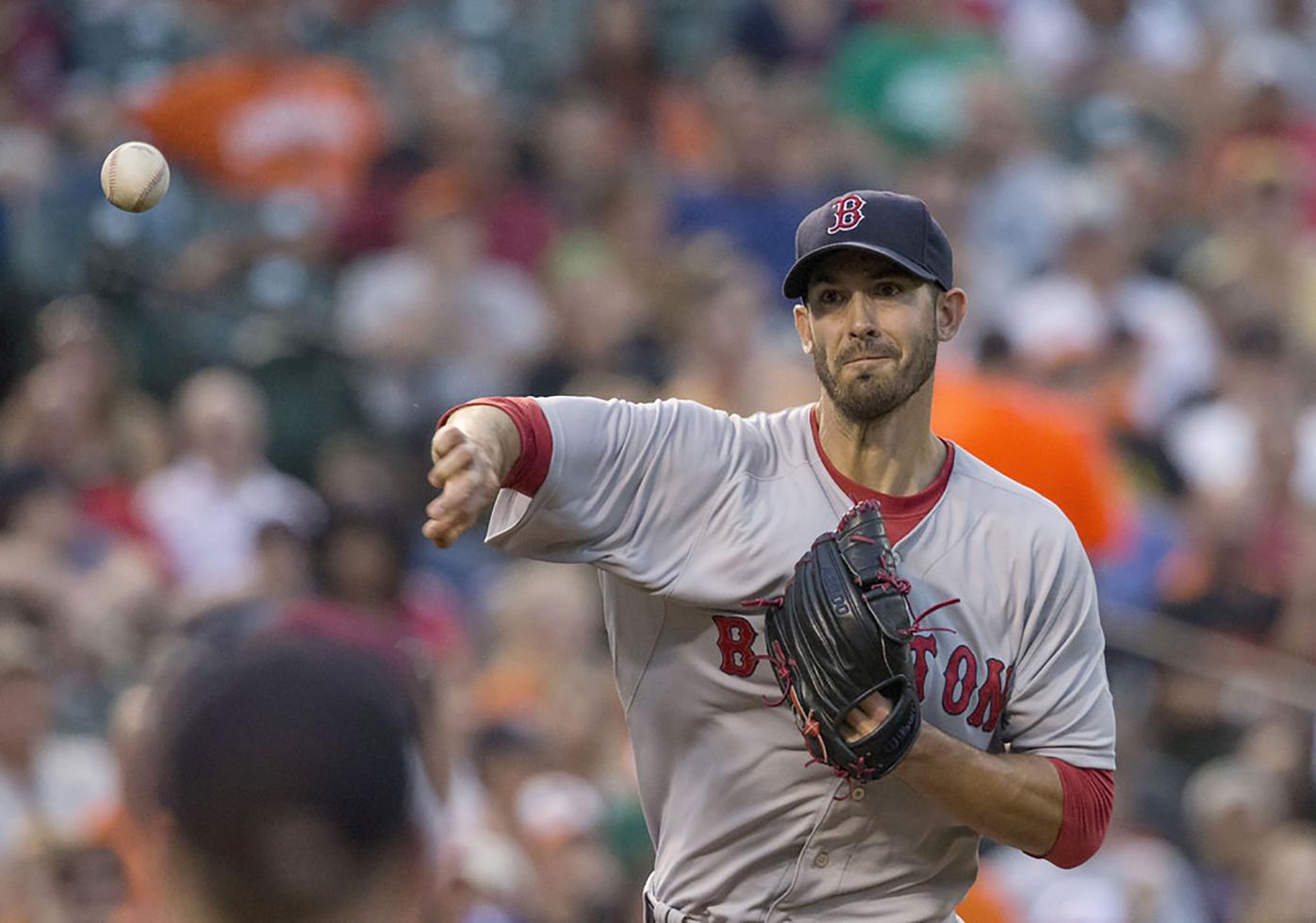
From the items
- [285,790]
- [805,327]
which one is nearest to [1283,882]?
[805,327]

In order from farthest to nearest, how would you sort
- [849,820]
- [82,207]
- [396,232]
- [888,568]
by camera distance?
[396,232] < [82,207] < [849,820] < [888,568]

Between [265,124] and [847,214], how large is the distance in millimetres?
5710

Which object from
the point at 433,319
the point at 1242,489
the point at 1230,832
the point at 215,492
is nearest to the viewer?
the point at 1230,832

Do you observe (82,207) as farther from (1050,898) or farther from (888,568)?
(888,568)

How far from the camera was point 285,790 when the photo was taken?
5.50ft

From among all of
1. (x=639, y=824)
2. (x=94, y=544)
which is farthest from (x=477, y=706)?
(x=94, y=544)

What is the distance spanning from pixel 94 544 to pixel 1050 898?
353cm

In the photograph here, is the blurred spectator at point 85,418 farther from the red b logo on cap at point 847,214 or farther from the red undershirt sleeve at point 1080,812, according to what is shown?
the red undershirt sleeve at point 1080,812

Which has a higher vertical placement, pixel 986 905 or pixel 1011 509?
pixel 1011 509

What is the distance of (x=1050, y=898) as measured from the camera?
21.6 ft

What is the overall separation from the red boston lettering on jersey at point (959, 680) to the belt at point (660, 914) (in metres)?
0.67

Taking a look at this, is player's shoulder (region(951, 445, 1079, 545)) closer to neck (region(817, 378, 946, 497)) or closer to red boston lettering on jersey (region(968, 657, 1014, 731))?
neck (region(817, 378, 946, 497))

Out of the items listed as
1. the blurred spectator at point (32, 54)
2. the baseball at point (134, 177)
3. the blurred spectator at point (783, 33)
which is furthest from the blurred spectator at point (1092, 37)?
the baseball at point (134, 177)

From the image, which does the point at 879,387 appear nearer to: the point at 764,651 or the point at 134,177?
the point at 764,651
